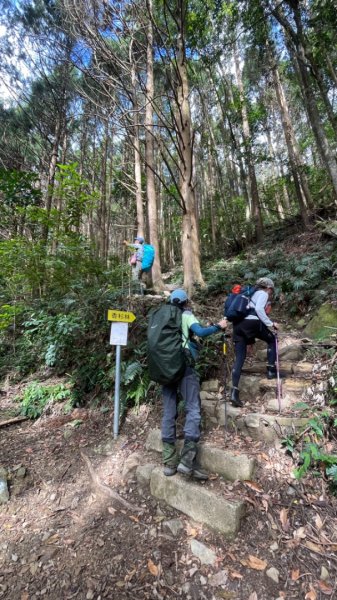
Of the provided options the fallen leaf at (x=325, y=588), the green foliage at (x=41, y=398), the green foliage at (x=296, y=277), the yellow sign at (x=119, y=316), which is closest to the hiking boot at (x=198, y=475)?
the fallen leaf at (x=325, y=588)

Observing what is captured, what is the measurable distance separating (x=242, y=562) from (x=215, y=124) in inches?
953

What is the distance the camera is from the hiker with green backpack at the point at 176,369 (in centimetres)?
309

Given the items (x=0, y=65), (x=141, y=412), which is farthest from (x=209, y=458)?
(x=0, y=65)

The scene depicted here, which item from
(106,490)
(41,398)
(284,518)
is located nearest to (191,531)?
(284,518)

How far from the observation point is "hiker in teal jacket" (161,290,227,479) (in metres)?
3.08

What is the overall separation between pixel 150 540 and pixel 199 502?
591 mm

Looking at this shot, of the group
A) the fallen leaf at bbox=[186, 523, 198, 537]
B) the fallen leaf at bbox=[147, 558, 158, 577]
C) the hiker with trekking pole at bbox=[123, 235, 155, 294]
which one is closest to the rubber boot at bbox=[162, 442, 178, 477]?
the fallen leaf at bbox=[186, 523, 198, 537]

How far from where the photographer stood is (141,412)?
4.61 metres

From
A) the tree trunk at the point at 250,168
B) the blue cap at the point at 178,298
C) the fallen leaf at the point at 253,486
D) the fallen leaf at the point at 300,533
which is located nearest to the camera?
the fallen leaf at the point at 300,533

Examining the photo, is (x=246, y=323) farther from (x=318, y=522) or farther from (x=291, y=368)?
(x=318, y=522)

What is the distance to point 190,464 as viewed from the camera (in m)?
3.03

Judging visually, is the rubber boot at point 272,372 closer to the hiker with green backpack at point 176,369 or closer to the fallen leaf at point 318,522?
the hiker with green backpack at point 176,369

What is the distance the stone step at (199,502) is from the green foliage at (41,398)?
2742 mm

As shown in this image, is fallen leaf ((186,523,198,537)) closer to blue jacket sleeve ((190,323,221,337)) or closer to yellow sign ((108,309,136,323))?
blue jacket sleeve ((190,323,221,337))
